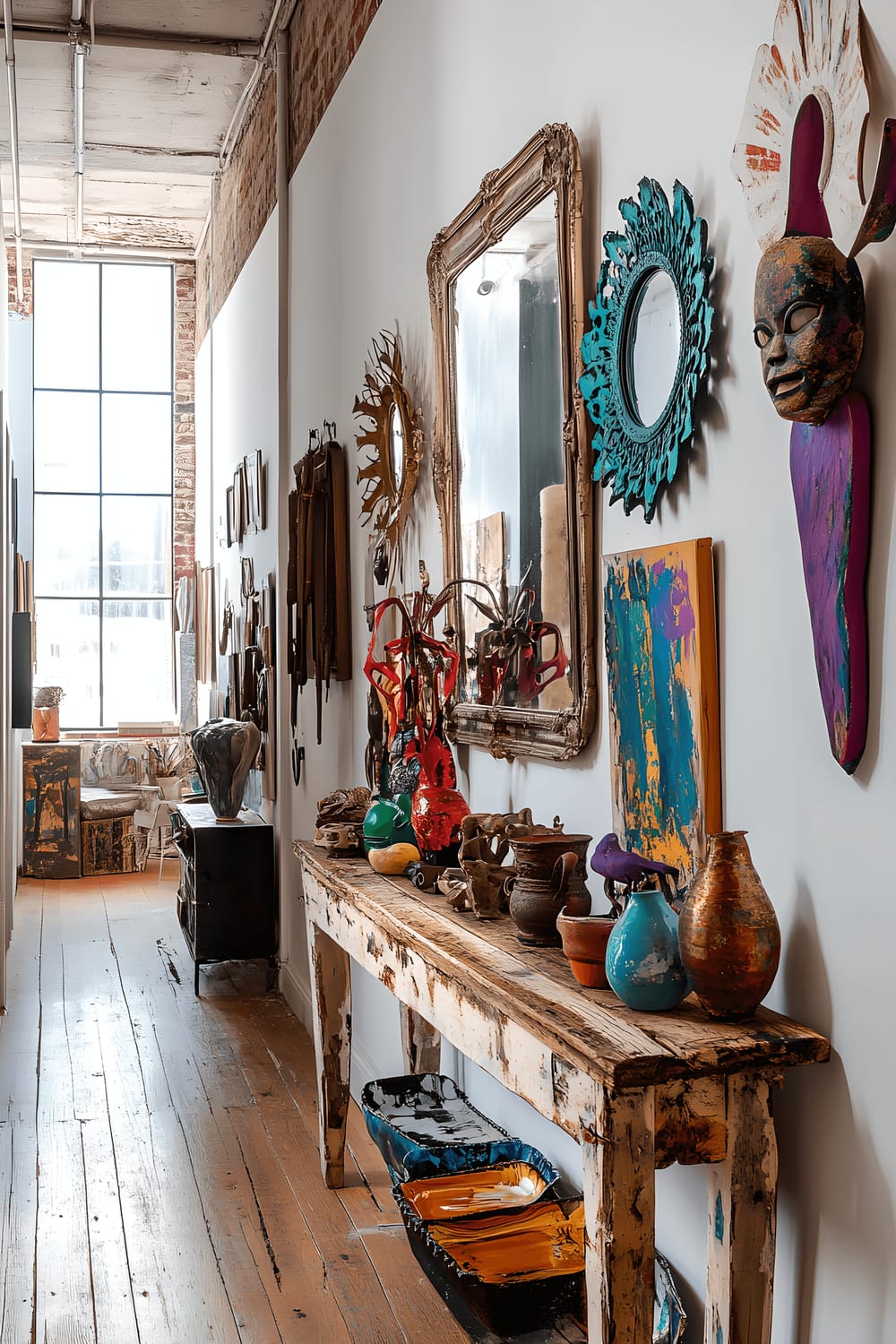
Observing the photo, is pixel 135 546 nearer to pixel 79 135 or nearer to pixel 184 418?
pixel 184 418

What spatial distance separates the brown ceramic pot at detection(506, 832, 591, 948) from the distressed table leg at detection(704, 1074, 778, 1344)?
0.56m

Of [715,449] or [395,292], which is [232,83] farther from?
[715,449]

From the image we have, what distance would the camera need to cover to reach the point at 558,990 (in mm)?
1927

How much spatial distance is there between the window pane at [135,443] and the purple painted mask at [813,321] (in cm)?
989

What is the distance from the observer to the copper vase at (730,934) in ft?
5.48

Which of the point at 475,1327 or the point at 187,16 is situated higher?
the point at 187,16

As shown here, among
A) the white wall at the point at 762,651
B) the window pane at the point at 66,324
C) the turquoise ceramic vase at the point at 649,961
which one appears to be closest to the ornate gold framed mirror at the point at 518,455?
the white wall at the point at 762,651

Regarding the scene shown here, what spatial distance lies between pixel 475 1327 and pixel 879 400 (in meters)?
1.77

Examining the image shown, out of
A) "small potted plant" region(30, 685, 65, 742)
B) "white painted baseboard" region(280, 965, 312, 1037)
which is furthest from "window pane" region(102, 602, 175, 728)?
"white painted baseboard" region(280, 965, 312, 1037)

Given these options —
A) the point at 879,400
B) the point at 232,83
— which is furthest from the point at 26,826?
the point at 879,400

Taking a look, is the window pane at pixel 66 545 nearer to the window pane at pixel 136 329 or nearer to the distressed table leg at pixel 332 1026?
the window pane at pixel 136 329

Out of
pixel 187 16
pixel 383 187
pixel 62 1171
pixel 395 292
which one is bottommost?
pixel 62 1171

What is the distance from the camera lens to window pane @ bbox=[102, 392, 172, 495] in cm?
1089

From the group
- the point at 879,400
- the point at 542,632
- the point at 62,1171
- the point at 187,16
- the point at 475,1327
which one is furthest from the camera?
the point at 187,16
